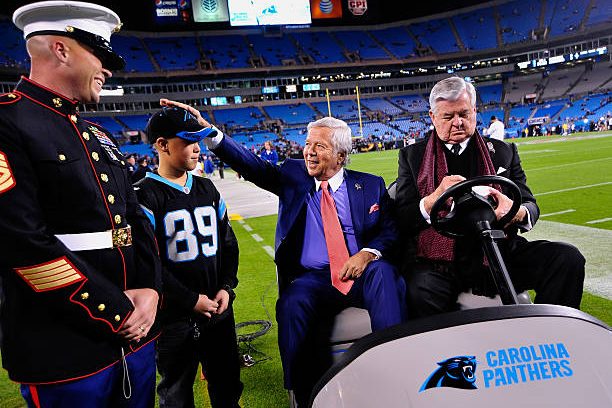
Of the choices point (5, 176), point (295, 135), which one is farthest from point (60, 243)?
point (295, 135)

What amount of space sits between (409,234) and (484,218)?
0.86m

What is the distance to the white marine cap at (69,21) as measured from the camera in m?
1.20

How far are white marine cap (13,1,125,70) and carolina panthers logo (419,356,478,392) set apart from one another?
1401 mm

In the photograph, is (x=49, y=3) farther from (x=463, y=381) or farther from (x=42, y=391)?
(x=463, y=381)

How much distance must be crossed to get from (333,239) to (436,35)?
172 ft

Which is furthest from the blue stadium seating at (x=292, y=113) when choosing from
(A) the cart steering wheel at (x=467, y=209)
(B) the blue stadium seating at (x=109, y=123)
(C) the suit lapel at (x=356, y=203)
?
(A) the cart steering wheel at (x=467, y=209)

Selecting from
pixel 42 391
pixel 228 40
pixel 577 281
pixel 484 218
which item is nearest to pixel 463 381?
pixel 484 218

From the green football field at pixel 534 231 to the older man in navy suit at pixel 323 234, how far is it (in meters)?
0.64

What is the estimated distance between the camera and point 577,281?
6.84 feet

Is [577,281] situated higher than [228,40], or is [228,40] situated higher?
[228,40]

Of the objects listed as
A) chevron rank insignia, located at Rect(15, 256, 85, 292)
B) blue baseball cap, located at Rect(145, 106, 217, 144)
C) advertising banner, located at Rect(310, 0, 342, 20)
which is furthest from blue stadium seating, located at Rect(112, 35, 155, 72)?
chevron rank insignia, located at Rect(15, 256, 85, 292)

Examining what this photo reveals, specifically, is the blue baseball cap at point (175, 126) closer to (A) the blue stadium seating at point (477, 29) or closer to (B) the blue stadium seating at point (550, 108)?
Answer: (B) the blue stadium seating at point (550, 108)

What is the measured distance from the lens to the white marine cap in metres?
1.20

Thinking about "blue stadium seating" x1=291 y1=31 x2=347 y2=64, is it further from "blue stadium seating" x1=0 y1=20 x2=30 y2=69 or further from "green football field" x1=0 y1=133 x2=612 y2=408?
"green football field" x1=0 y1=133 x2=612 y2=408
